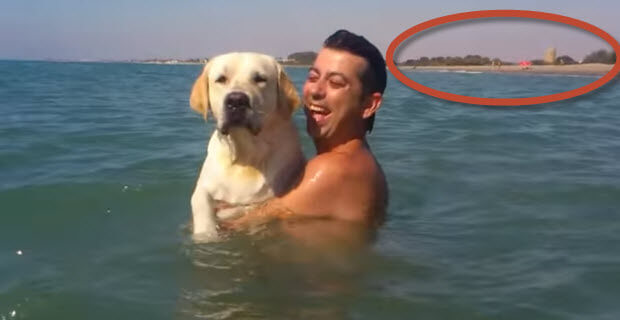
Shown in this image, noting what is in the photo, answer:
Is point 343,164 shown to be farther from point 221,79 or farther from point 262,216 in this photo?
point 221,79

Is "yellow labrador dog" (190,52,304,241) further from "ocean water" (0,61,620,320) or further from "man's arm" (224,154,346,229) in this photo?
"ocean water" (0,61,620,320)

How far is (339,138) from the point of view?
4391 mm

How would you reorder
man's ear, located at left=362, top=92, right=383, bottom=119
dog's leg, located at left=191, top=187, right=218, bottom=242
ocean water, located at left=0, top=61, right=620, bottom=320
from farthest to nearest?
1. man's ear, located at left=362, top=92, right=383, bottom=119
2. dog's leg, located at left=191, top=187, right=218, bottom=242
3. ocean water, located at left=0, top=61, right=620, bottom=320

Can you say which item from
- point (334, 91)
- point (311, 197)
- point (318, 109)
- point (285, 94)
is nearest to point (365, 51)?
point (334, 91)

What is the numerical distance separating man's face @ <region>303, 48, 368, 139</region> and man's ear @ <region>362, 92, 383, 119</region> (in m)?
0.06

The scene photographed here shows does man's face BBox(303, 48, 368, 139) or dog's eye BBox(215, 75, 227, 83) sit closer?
dog's eye BBox(215, 75, 227, 83)

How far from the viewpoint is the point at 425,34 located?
256 inches

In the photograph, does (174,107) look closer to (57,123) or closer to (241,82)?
(57,123)

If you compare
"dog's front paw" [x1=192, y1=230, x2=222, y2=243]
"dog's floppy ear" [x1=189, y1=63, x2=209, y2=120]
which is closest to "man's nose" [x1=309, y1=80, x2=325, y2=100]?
"dog's floppy ear" [x1=189, y1=63, x2=209, y2=120]

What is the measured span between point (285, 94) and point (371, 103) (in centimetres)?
60

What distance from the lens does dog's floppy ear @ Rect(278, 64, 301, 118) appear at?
13.8 ft

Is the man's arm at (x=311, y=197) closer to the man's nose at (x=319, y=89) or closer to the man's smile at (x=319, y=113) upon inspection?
the man's smile at (x=319, y=113)

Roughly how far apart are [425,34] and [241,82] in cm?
302

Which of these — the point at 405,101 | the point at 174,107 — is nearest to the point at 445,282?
the point at 174,107
